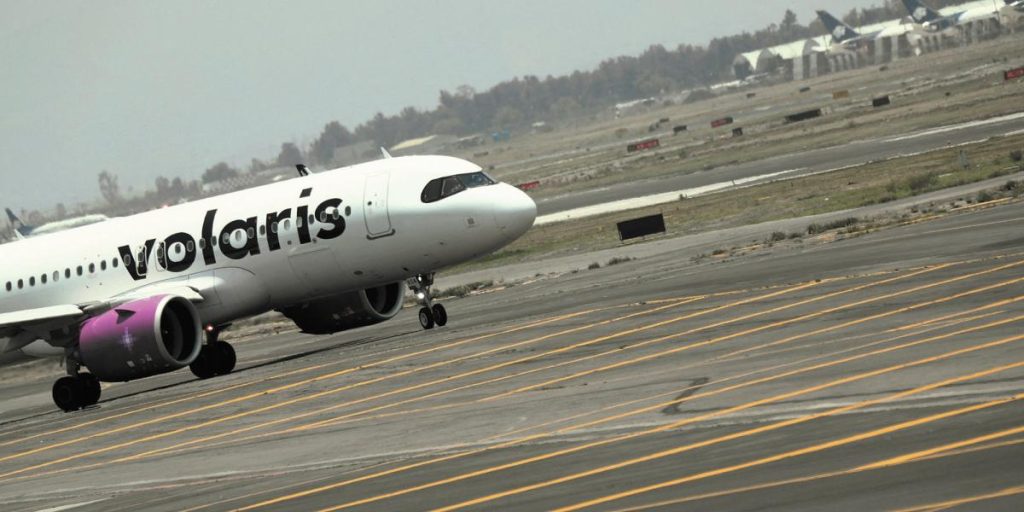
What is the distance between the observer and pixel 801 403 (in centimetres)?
1989

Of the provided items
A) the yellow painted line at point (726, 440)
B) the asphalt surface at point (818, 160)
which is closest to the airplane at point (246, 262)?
the yellow painted line at point (726, 440)

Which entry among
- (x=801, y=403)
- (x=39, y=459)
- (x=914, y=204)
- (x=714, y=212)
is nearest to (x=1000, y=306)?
(x=801, y=403)

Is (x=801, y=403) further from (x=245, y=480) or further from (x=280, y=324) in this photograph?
(x=280, y=324)

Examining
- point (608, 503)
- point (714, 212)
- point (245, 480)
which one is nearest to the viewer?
point (608, 503)

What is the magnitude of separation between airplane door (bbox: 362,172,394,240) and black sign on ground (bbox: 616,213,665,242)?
2283 centimetres

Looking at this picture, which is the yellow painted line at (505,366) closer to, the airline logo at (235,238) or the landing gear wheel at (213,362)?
the airline logo at (235,238)

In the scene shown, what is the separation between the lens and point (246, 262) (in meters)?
39.3

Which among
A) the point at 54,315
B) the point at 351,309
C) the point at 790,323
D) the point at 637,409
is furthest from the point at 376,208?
the point at 637,409

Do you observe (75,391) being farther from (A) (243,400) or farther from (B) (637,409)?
(B) (637,409)

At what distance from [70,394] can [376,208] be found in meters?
9.00

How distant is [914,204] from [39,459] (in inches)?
1257

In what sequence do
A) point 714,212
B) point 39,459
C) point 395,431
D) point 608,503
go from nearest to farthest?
point 608,503 < point 395,431 < point 39,459 < point 714,212

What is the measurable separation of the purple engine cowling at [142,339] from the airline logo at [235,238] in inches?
88.3

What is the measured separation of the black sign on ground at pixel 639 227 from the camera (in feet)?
197
